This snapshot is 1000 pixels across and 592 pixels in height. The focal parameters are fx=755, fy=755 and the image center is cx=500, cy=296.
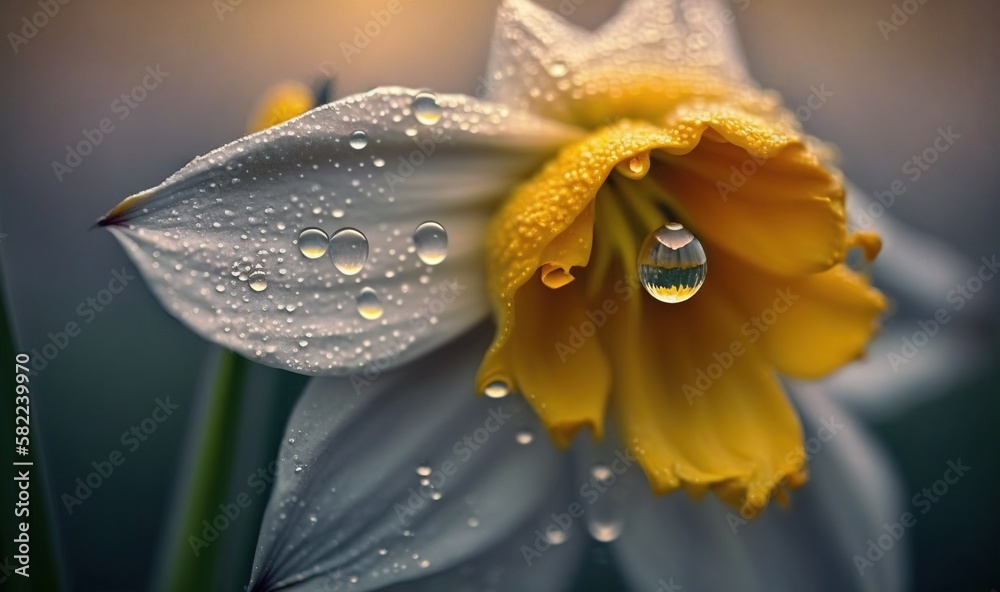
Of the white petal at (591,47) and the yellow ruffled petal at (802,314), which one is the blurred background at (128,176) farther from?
the yellow ruffled petal at (802,314)

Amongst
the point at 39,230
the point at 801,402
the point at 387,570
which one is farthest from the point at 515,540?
the point at 39,230

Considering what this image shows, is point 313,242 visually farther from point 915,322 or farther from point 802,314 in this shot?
point 915,322

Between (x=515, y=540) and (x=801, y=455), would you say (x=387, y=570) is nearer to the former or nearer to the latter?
(x=515, y=540)

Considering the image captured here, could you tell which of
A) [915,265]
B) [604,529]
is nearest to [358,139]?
[604,529]

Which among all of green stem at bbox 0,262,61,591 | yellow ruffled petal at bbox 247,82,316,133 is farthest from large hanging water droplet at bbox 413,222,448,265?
green stem at bbox 0,262,61,591

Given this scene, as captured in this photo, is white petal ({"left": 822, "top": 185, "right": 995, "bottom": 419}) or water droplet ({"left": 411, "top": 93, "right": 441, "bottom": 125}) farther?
white petal ({"left": 822, "top": 185, "right": 995, "bottom": 419})

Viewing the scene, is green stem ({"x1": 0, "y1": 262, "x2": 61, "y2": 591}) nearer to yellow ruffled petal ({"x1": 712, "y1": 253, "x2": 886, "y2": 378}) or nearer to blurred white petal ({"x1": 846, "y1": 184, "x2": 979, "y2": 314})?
yellow ruffled petal ({"x1": 712, "y1": 253, "x2": 886, "y2": 378})

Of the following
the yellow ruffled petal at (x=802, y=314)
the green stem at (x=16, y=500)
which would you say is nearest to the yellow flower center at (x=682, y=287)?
the yellow ruffled petal at (x=802, y=314)
